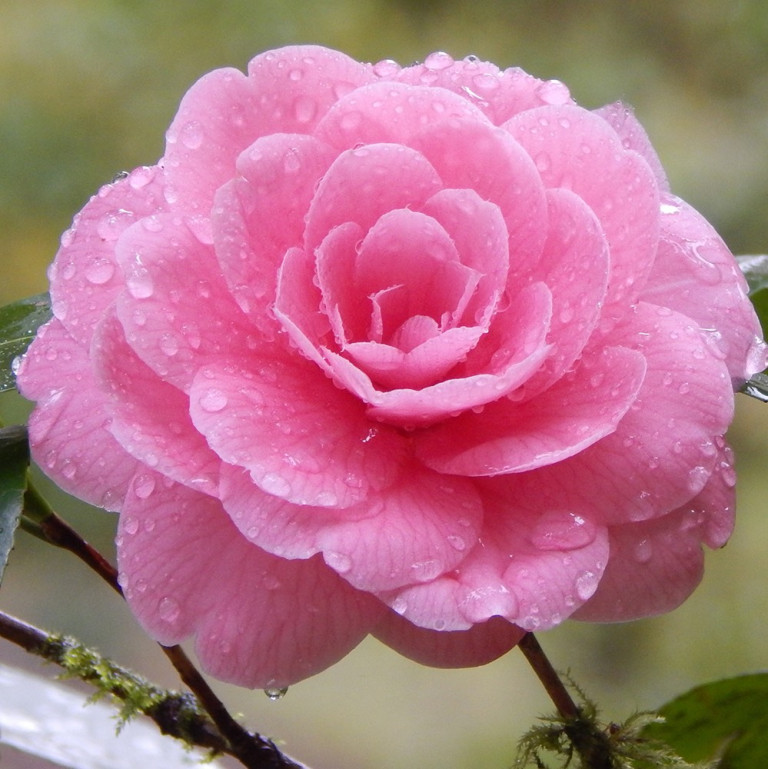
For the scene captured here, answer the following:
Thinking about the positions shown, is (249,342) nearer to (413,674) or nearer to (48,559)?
(413,674)

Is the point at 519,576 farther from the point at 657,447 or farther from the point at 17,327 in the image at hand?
the point at 17,327

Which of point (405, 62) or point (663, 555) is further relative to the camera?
point (405, 62)

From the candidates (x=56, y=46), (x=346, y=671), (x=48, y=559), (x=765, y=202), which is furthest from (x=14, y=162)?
(x=765, y=202)

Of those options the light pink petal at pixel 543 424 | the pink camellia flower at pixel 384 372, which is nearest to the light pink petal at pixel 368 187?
the pink camellia flower at pixel 384 372

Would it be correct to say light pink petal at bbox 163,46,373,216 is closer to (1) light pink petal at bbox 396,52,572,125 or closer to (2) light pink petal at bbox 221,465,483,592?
(1) light pink petal at bbox 396,52,572,125

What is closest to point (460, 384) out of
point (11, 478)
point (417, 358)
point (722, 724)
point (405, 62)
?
point (417, 358)

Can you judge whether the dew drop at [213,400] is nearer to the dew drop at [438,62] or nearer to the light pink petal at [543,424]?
the light pink petal at [543,424]
